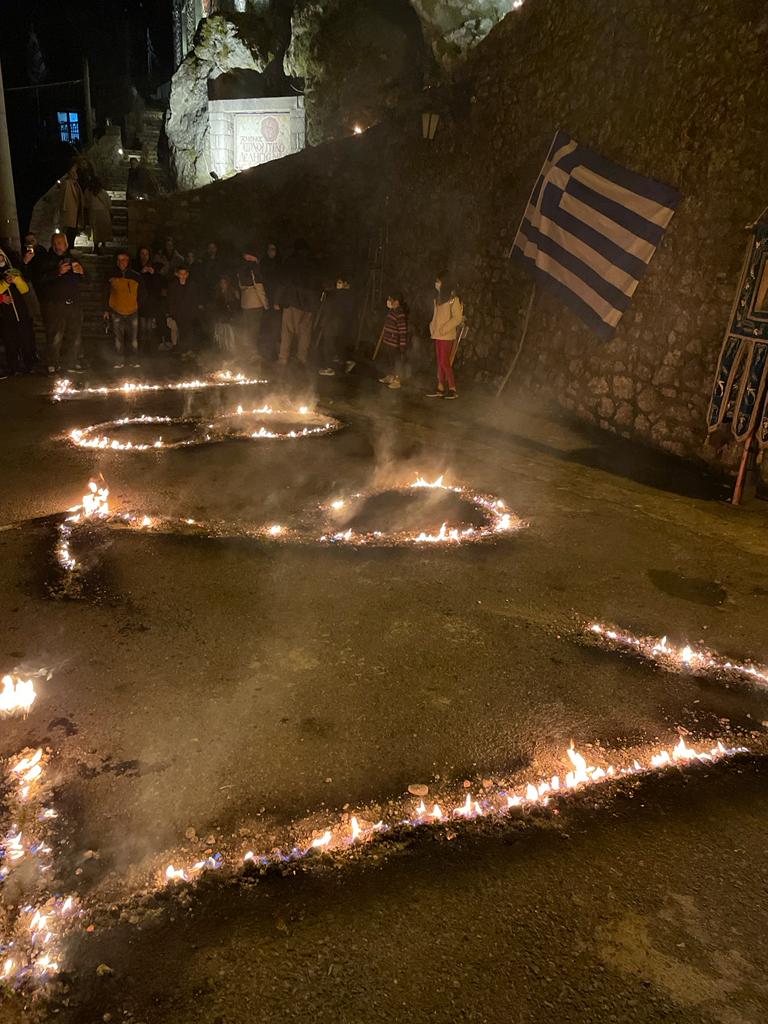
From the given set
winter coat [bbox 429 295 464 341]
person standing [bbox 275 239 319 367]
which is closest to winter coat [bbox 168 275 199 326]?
person standing [bbox 275 239 319 367]

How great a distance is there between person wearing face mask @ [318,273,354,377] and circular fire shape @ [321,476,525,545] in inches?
320

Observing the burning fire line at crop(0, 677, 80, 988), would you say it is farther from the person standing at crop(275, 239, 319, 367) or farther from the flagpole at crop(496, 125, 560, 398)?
the person standing at crop(275, 239, 319, 367)

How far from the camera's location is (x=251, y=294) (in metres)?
13.6

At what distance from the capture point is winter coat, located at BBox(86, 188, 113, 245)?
690 inches

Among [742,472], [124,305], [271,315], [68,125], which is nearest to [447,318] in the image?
[271,315]

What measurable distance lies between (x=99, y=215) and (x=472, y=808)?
1852 cm

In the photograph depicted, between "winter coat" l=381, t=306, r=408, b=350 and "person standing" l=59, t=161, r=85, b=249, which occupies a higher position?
"person standing" l=59, t=161, r=85, b=249

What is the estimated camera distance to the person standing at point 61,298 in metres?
11.9

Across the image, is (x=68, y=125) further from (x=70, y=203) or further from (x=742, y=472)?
(x=742, y=472)

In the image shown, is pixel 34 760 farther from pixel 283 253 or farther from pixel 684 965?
pixel 283 253

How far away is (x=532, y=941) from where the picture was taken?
231 centimetres

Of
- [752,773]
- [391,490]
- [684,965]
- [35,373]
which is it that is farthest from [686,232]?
[35,373]

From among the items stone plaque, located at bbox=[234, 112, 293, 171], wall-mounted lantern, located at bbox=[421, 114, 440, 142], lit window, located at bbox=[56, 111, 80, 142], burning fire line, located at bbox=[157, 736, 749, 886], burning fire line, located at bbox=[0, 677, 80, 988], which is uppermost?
lit window, located at bbox=[56, 111, 80, 142]

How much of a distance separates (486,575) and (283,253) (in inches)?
560
